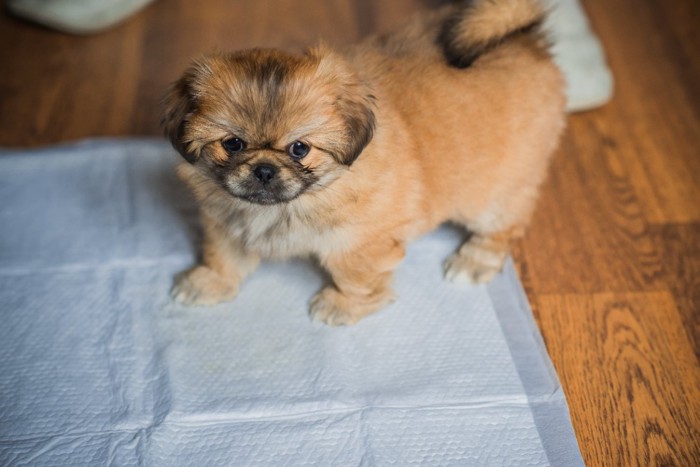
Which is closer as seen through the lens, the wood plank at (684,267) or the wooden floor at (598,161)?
the wooden floor at (598,161)

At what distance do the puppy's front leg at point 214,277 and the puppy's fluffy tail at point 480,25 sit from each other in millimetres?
664

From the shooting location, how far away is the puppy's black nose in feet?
4.18

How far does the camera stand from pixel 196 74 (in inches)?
51.2

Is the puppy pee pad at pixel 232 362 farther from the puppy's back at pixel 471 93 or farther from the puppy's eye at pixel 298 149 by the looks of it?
the puppy's eye at pixel 298 149

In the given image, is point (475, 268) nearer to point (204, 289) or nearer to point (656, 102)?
point (204, 289)

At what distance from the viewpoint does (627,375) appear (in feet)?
5.24

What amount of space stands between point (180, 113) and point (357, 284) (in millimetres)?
544

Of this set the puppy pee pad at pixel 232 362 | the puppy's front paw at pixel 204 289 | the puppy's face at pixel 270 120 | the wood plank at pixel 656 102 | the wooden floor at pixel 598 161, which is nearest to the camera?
the puppy's face at pixel 270 120

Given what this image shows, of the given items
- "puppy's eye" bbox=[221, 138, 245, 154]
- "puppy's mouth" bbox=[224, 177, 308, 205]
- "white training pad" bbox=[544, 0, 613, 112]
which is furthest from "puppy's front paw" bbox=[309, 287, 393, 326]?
"white training pad" bbox=[544, 0, 613, 112]

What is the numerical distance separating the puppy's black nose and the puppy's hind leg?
2.16 ft

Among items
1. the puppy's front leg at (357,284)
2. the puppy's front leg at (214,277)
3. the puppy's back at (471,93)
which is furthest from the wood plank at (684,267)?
the puppy's front leg at (214,277)

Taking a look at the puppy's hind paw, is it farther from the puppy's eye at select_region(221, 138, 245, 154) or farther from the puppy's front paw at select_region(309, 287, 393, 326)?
the puppy's eye at select_region(221, 138, 245, 154)

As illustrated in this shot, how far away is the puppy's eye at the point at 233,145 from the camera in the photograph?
129 cm

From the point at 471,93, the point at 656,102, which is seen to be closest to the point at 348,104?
the point at 471,93
